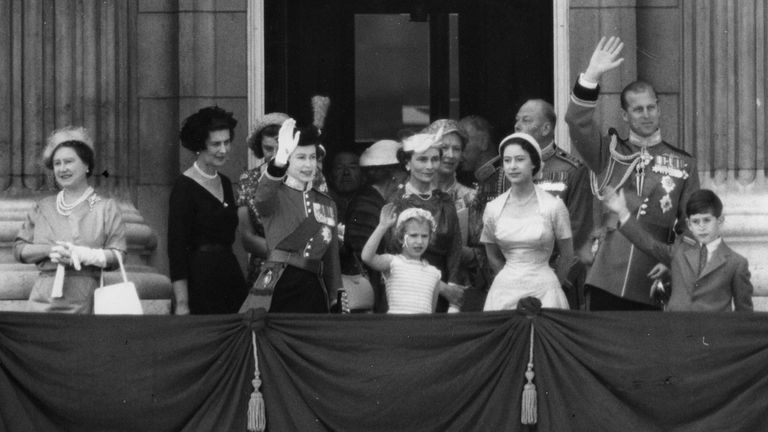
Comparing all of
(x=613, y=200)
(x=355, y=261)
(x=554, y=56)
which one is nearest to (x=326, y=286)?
(x=355, y=261)

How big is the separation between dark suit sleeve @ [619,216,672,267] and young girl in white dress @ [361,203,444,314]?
116cm

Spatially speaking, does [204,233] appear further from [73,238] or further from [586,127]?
[586,127]

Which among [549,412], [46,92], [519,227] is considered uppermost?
[46,92]

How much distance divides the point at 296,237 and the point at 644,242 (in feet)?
6.68

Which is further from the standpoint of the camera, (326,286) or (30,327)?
(326,286)

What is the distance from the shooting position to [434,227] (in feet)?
44.1

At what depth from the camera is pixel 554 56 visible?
15773 millimetres

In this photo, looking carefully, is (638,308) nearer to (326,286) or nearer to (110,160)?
(326,286)

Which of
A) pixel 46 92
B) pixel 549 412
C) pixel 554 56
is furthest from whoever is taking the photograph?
pixel 554 56

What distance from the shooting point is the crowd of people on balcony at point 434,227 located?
12945 millimetres

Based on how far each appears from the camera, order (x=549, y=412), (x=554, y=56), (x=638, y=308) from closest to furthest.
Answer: (x=549, y=412) → (x=638, y=308) → (x=554, y=56)

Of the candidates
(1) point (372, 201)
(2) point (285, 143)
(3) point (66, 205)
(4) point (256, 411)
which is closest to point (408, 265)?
(1) point (372, 201)

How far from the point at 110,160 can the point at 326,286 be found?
2.17 meters

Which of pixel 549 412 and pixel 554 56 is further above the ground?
pixel 554 56
